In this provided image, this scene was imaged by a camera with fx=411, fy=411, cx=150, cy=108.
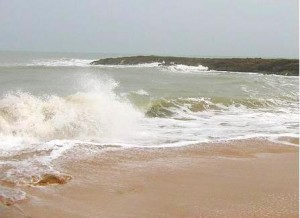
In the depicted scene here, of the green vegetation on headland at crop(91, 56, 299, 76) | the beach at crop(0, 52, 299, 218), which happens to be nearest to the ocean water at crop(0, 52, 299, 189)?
the beach at crop(0, 52, 299, 218)

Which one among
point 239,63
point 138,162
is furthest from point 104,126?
point 239,63

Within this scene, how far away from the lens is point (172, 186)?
5.26 meters

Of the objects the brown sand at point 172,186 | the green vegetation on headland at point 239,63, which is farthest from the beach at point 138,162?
the green vegetation on headland at point 239,63

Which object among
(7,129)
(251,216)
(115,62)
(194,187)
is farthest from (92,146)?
(115,62)

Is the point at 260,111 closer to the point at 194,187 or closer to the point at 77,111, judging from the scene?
the point at 77,111

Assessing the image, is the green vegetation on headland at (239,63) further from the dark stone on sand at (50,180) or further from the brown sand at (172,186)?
the dark stone on sand at (50,180)

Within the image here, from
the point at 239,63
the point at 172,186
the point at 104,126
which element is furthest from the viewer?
the point at 239,63

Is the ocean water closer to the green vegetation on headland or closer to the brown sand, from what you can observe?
the brown sand

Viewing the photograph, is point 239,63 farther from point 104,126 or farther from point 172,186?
point 172,186

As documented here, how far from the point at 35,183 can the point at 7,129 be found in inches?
140

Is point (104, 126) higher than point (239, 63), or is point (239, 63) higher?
point (239, 63)

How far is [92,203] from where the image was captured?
15.0 feet

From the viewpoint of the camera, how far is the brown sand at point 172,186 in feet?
14.4

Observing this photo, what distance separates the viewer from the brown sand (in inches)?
173
